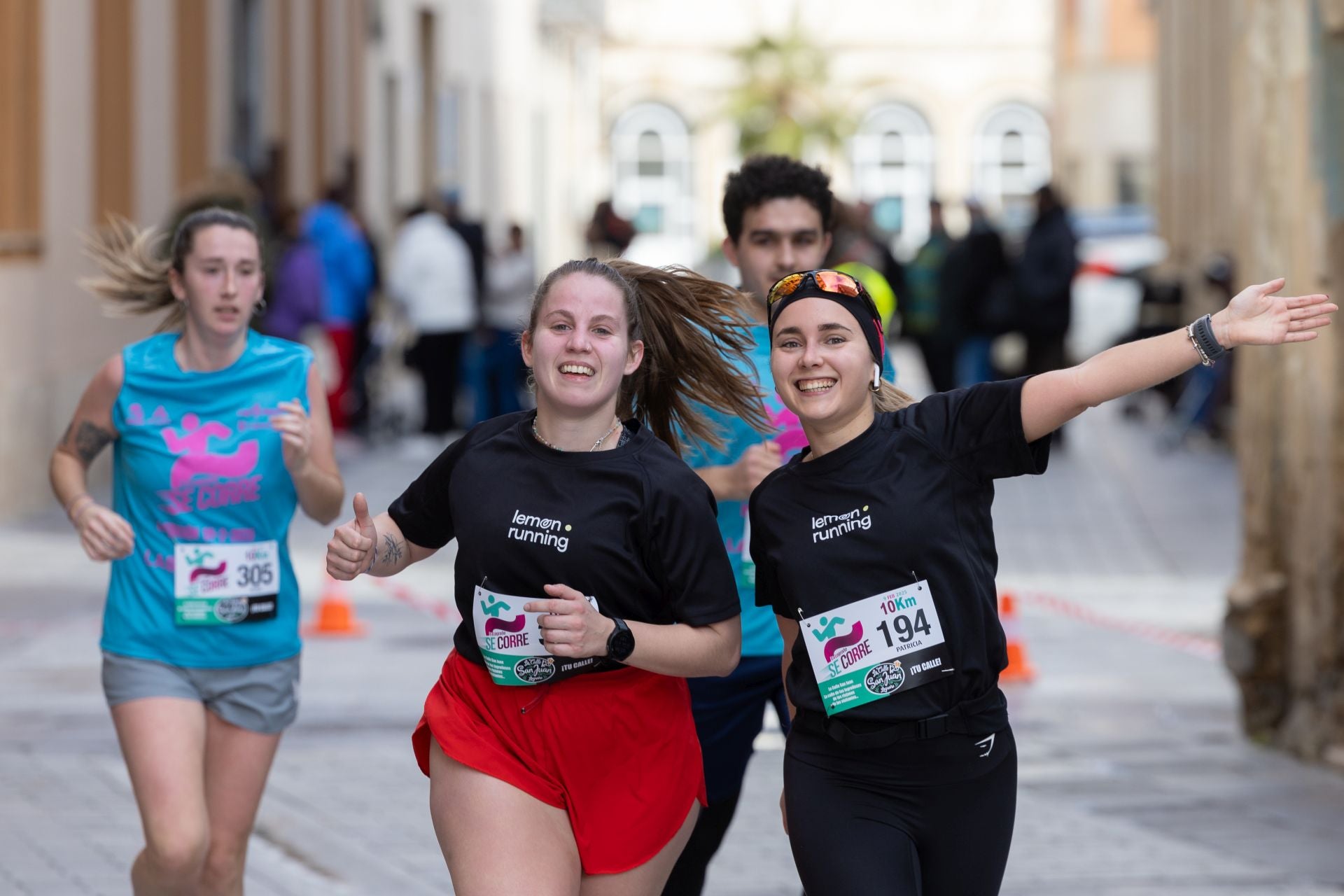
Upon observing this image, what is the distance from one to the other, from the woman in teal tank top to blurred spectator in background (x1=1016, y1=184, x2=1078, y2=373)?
14525 millimetres

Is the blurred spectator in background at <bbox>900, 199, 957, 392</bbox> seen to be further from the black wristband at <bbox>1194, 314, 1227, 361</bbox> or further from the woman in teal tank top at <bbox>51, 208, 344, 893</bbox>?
the black wristband at <bbox>1194, 314, 1227, 361</bbox>

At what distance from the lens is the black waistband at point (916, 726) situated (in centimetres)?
406

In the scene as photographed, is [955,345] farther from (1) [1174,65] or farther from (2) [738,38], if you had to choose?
(2) [738,38]

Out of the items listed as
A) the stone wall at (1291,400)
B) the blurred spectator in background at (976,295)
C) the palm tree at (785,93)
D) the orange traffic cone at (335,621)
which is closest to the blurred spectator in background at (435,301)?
the blurred spectator in background at (976,295)

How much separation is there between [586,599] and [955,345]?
16628mm

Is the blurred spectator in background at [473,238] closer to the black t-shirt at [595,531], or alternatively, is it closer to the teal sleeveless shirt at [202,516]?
the teal sleeveless shirt at [202,516]

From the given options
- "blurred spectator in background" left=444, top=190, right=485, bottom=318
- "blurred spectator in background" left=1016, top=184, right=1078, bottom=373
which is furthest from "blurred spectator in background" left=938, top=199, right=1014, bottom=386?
"blurred spectator in background" left=444, top=190, right=485, bottom=318

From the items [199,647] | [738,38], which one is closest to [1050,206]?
[199,647]

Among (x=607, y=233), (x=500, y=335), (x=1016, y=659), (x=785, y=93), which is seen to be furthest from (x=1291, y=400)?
(x=785, y=93)

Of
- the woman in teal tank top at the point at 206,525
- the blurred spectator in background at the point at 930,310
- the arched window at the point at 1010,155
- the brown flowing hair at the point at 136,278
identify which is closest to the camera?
the woman in teal tank top at the point at 206,525

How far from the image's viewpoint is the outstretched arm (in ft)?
12.8

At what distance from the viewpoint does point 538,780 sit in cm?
409

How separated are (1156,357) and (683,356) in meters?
1.08

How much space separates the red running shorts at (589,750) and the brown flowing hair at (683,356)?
68 centimetres
